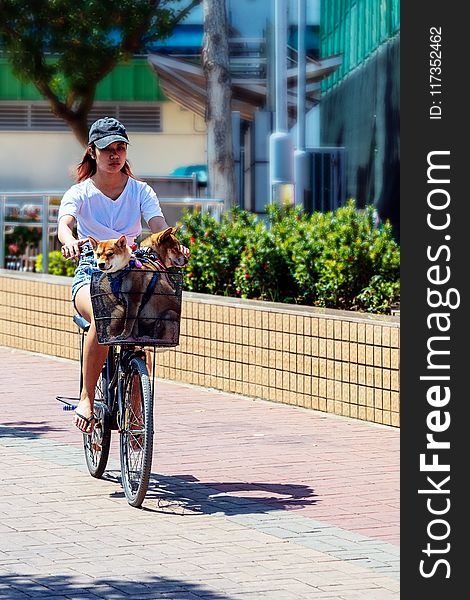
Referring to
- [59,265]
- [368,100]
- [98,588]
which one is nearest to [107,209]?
[98,588]

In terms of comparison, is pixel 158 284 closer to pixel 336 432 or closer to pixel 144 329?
pixel 144 329

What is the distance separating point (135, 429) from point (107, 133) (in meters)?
1.49

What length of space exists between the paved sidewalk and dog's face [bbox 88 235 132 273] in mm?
1185

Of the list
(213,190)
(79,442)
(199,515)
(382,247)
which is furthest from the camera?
(213,190)

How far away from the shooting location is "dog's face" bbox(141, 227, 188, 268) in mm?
7148

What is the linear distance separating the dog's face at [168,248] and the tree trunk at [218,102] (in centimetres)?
1203

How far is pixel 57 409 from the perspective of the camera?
10367 millimetres

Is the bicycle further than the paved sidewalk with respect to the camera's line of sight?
Yes

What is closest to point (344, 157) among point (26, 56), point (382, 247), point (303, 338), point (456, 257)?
point (26, 56)

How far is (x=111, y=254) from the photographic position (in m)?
6.97

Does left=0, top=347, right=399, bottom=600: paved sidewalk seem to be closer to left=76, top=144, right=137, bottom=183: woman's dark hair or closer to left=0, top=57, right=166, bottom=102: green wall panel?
left=76, top=144, right=137, bottom=183: woman's dark hair

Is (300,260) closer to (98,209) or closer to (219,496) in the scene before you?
(98,209)

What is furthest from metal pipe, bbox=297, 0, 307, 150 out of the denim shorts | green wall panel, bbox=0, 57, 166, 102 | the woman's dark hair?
green wall panel, bbox=0, 57, 166, 102

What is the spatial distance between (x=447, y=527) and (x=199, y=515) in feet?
6.72
